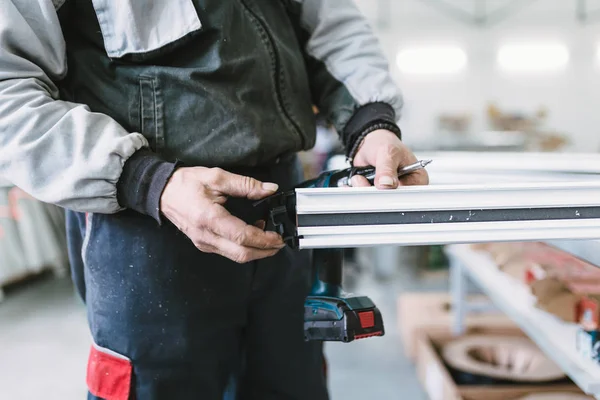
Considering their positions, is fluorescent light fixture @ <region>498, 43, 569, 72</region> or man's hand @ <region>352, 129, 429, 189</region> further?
fluorescent light fixture @ <region>498, 43, 569, 72</region>

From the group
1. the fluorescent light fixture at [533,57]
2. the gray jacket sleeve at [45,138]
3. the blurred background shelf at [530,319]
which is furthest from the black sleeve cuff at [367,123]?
the fluorescent light fixture at [533,57]

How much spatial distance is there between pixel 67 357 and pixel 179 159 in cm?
203

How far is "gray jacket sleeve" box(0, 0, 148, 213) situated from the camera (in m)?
0.57

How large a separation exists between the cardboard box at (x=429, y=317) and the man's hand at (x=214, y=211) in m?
1.49

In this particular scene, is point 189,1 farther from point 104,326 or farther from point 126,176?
point 104,326

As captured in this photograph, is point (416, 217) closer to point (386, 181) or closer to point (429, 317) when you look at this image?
point (386, 181)

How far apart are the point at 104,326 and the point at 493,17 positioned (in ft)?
28.1

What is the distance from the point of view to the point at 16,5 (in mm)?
603

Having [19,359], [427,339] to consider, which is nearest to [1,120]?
[427,339]

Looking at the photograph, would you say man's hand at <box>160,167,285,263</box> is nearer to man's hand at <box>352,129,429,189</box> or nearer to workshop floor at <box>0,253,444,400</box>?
man's hand at <box>352,129,429,189</box>

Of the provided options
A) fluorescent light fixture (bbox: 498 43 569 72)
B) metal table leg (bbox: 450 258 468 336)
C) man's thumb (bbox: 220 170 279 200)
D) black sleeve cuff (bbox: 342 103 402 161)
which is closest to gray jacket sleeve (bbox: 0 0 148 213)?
man's thumb (bbox: 220 170 279 200)

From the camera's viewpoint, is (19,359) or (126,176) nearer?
(126,176)

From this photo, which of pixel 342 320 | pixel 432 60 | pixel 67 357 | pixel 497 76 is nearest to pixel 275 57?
pixel 342 320

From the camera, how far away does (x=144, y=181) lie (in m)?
0.58
